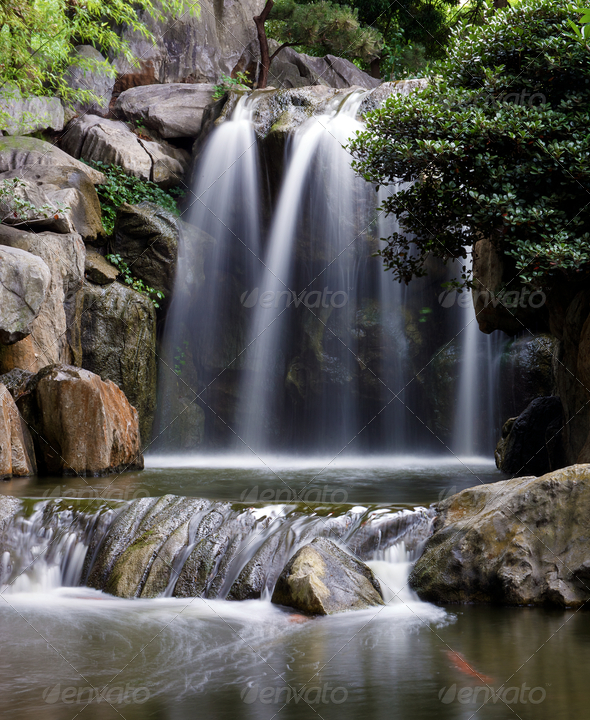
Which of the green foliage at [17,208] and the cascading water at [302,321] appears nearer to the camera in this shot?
the green foliage at [17,208]

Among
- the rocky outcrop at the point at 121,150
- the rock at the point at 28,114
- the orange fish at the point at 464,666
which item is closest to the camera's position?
the orange fish at the point at 464,666

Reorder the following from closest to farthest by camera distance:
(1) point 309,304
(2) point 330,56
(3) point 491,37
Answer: (3) point 491,37 → (1) point 309,304 → (2) point 330,56

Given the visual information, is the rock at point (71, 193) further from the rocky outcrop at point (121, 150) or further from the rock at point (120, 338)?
the rocky outcrop at point (121, 150)

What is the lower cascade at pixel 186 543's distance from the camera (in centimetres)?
480

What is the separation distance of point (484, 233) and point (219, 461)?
654cm

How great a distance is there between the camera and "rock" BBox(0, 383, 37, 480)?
24.8ft

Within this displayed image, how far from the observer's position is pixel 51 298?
965cm

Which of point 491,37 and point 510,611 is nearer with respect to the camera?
point 510,611

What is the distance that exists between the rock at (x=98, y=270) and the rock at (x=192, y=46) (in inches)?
286

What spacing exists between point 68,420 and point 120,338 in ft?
12.2

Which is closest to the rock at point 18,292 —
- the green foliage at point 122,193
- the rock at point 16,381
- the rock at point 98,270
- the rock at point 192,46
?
the rock at point 16,381

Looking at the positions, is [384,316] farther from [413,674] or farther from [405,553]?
[413,674]

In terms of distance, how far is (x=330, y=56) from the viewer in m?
19.0

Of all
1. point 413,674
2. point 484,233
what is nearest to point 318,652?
point 413,674
